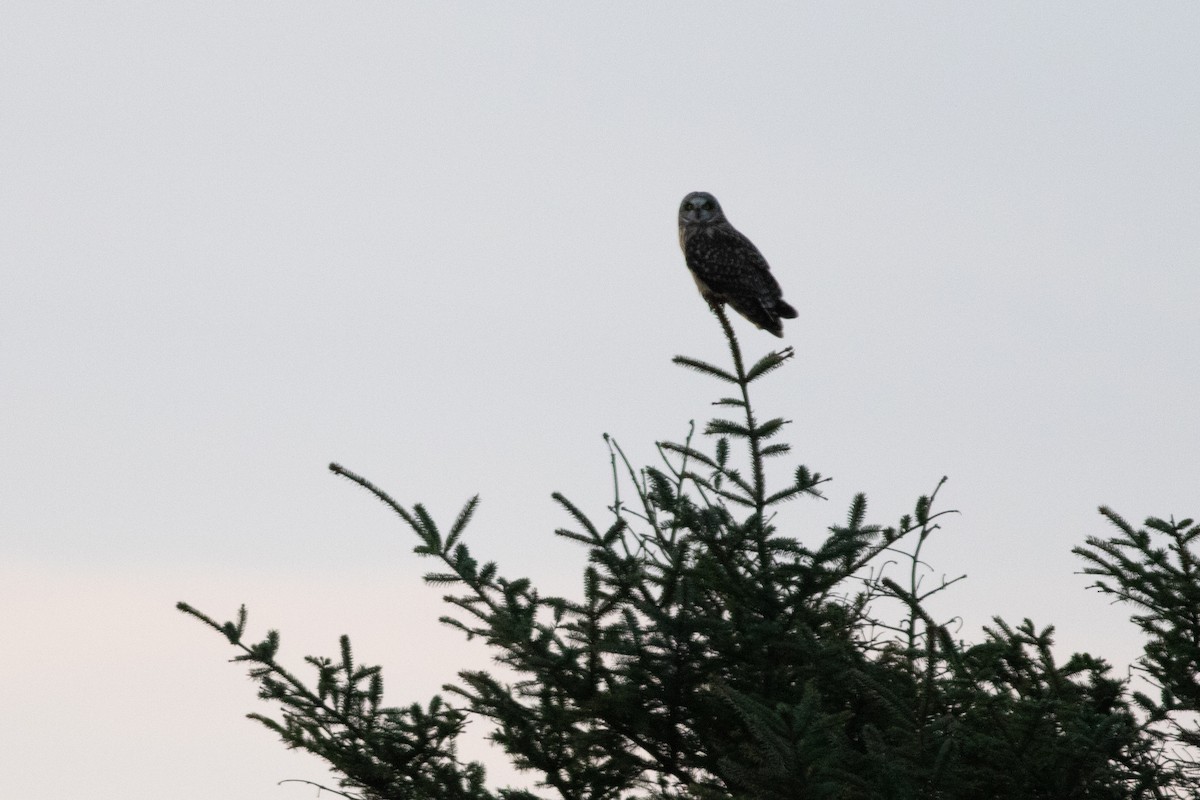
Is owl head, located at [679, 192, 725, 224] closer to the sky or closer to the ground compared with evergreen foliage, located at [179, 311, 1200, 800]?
closer to the sky

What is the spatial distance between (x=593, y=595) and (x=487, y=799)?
38.7 inches

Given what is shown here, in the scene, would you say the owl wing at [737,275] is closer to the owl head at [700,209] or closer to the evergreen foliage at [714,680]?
the owl head at [700,209]

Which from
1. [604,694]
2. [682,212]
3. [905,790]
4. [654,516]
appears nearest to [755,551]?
[654,516]

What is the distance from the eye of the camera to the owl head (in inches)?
555

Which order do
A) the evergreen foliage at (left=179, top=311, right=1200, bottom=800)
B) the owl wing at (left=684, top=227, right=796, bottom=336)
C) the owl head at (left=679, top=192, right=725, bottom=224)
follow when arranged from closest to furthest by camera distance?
the evergreen foliage at (left=179, top=311, right=1200, bottom=800) < the owl wing at (left=684, top=227, right=796, bottom=336) < the owl head at (left=679, top=192, right=725, bottom=224)

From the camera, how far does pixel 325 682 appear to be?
543 centimetres

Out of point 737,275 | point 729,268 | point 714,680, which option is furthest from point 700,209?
point 714,680

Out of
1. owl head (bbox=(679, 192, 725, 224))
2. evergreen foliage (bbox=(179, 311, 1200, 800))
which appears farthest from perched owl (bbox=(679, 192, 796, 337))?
evergreen foliage (bbox=(179, 311, 1200, 800))

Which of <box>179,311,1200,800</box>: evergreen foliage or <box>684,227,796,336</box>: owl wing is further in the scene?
<box>684,227,796,336</box>: owl wing

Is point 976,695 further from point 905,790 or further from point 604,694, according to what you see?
point 604,694

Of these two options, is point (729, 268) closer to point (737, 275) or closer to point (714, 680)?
point (737, 275)

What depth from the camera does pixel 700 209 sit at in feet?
46.6

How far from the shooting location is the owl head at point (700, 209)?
14.1 m

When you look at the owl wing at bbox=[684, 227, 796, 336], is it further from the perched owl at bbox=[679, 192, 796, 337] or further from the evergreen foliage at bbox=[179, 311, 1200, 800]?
the evergreen foliage at bbox=[179, 311, 1200, 800]
